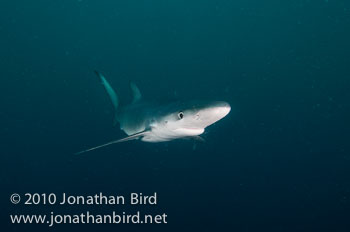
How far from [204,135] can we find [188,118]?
384 inches

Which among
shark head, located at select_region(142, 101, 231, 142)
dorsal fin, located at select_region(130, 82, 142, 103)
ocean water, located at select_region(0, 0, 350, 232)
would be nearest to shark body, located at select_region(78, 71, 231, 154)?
shark head, located at select_region(142, 101, 231, 142)

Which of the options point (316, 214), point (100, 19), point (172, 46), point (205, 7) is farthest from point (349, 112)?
point (100, 19)

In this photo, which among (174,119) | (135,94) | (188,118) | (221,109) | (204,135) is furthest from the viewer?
(204,135)

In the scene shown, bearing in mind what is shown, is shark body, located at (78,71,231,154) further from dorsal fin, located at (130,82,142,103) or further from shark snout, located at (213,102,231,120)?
dorsal fin, located at (130,82,142,103)

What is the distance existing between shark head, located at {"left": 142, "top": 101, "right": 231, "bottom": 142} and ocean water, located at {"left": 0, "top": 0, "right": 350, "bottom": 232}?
168 centimetres

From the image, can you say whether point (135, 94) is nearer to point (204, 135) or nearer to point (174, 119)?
point (174, 119)

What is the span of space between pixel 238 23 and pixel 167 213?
147ft

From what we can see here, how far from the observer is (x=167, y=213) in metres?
11.1

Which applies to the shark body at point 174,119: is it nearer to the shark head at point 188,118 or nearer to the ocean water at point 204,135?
the shark head at point 188,118

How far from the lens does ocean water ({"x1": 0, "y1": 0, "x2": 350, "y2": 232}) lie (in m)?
12.1

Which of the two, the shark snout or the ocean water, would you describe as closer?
the shark snout

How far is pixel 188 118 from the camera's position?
328 centimetres

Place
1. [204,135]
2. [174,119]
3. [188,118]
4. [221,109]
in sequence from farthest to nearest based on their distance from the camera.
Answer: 1. [204,135]
2. [174,119]
3. [188,118]
4. [221,109]

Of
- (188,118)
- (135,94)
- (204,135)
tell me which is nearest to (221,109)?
(188,118)
